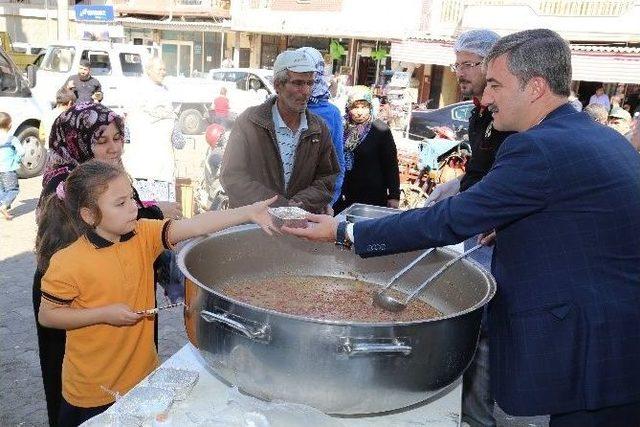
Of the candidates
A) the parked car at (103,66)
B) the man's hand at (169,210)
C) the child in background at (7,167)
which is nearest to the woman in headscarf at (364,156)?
the man's hand at (169,210)

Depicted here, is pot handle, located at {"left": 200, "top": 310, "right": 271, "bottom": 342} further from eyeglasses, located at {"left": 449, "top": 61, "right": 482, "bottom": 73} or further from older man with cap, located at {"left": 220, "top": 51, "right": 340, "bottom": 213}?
eyeglasses, located at {"left": 449, "top": 61, "right": 482, "bottom": 73}

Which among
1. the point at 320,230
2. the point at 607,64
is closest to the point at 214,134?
the point at 320,230

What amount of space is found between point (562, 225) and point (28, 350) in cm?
329

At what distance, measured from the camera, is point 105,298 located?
179 cm

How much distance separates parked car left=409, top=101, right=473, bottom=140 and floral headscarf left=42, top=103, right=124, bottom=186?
7.38 meters

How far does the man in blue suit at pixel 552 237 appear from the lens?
1.47 m

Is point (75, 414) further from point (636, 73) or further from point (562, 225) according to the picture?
point (636, 73)

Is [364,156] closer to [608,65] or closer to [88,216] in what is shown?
[88,216]

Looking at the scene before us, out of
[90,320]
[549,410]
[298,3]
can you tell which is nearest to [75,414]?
[90,320]

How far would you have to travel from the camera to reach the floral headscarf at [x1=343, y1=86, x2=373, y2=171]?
3.88 metres

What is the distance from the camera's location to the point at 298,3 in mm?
23922

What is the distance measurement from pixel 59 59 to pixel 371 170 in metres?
9.45

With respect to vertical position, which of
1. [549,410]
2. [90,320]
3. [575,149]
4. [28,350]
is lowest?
[28,350]

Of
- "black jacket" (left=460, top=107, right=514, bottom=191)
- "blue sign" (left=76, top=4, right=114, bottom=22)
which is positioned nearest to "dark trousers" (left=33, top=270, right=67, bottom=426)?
"black jacket" (left=460, top=107, right=514, bottom=191)
